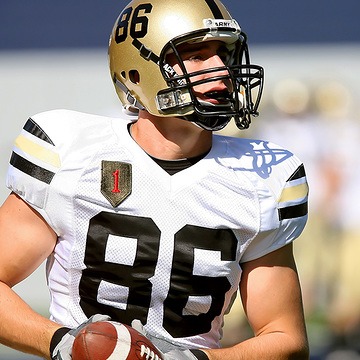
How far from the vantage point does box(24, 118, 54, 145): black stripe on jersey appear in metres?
2.85

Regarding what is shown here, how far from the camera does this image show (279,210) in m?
2.87

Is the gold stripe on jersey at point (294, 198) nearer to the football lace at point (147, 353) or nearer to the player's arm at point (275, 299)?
the player's arm at point (275, 299)

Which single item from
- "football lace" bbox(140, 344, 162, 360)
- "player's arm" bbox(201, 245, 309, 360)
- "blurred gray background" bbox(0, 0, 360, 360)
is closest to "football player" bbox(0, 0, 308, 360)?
"player's arm" bbox(201, 245, 309, 360)

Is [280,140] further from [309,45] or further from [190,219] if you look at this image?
[190,219]

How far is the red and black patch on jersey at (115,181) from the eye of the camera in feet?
9.14

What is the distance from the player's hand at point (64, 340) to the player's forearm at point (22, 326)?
5 cm

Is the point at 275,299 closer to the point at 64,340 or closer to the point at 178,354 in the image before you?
the point at 178,354

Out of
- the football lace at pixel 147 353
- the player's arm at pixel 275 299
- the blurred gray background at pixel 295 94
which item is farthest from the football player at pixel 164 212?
the blurred gray background at pixel 295 94

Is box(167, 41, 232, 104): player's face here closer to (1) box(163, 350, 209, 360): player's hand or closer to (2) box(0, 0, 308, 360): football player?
(2) box(0, 0, 308, 360): football player

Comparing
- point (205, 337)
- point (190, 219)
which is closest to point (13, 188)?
point (190, 219)

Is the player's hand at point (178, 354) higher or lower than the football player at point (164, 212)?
lower

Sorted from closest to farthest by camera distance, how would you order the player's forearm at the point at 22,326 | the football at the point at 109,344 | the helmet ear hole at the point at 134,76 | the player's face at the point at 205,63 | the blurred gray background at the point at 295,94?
the football at the point at 109,344
the player's forearm at the point at 22,326
the player's face at the point at 205,63
the helmet ear hole at the point at 134,76
the blurred gray background at the point at 295,94

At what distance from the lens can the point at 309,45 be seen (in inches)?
262

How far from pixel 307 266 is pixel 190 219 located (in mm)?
3578
